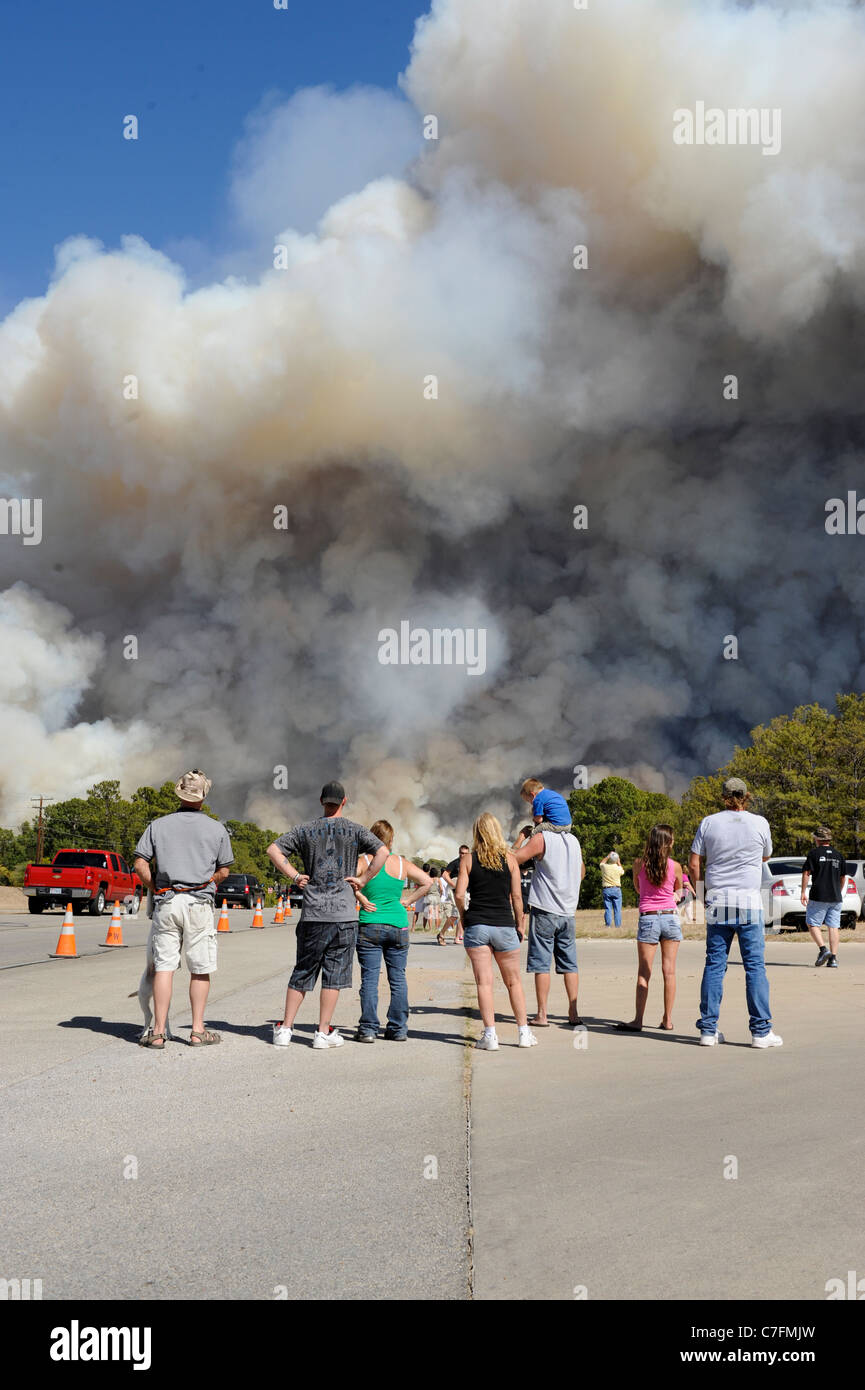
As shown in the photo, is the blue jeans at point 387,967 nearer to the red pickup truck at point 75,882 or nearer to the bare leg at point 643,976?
the bare leg at point 643,976

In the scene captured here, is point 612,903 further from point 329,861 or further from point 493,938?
point 329,861

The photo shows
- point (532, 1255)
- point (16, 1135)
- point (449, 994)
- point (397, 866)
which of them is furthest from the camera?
point (449, 994)

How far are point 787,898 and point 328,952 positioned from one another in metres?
18.5

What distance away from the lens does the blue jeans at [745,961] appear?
8609 millimetres

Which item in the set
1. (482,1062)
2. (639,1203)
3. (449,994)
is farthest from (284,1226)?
(449,994)

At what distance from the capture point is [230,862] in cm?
892

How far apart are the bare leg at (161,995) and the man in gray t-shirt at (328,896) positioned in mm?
843

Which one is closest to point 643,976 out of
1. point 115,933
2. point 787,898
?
point 115,933

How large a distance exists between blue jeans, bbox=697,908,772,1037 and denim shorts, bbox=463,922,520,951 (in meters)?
1.43

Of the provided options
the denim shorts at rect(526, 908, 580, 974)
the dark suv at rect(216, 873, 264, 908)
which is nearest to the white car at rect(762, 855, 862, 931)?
the denim shorts at rect(526, 908, 580, 974)

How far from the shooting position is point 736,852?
888 cm

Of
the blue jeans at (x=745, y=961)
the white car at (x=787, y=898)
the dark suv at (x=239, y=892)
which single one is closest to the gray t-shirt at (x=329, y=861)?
the blue jeans at (x=745, y=961)

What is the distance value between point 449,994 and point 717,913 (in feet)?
16.1
